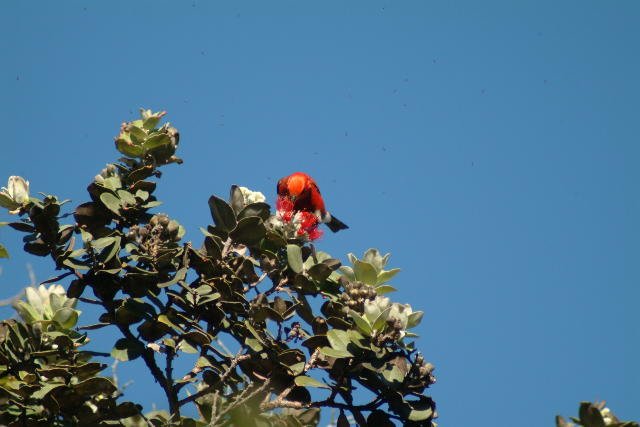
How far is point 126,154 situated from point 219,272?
2.16 ft

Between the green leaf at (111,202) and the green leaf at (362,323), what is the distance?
1.01 metres

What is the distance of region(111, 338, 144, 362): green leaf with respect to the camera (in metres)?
3.20

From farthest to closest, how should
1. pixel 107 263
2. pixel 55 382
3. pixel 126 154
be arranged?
pixel 126 154
pixel 107 263
pixel 55 382

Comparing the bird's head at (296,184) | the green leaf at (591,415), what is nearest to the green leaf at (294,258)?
the green leaf at (591,415)

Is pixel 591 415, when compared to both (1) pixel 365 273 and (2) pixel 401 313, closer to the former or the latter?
(2) pixel 401 313

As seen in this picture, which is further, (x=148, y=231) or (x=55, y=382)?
(x=148, y=231)

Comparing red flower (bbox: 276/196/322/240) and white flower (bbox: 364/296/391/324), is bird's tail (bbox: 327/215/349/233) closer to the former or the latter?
red flower (bbox: 276/196/322/240)

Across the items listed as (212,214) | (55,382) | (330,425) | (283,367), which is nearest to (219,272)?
(212,214)

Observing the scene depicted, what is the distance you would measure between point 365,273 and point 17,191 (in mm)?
1339

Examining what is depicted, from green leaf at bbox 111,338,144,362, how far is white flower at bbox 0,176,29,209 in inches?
26.0

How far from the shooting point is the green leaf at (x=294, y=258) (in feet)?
11.3

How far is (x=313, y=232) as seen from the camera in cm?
421

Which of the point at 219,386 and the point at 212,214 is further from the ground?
the point at 212,214

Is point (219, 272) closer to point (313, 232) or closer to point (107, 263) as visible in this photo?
point (107, 263)
